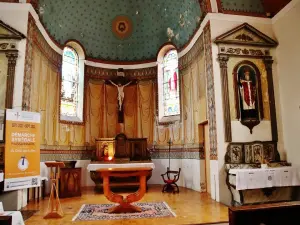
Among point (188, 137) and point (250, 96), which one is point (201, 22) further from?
point (188, 137)

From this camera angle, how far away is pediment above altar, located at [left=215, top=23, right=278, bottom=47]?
803 centimetres

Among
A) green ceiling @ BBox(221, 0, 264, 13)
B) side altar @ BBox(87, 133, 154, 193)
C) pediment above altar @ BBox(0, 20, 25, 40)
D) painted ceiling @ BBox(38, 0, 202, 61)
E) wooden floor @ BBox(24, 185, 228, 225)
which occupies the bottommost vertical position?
wooden floor @ BBox(24, 185, 228, 225)

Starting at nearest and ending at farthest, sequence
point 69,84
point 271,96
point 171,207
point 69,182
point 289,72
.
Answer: point 171,207, point 289,72, point 271,96, point 69,182, point 69,84

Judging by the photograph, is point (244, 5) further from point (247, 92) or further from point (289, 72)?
point (247, 92)

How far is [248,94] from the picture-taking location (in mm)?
8047

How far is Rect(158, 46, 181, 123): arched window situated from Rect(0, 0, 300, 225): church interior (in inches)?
1.8

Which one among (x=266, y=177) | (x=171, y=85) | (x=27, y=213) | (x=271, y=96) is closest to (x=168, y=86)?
(x=171, y=85)

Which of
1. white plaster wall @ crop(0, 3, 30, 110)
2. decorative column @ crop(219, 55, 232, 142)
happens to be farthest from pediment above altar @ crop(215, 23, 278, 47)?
white plaster wall @ crop(0, 3, 30, 110)

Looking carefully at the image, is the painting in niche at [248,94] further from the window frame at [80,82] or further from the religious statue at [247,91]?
the window frame at [80,82]

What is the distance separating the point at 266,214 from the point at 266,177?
5.01m

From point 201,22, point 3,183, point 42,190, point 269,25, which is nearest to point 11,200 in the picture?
point 3,183

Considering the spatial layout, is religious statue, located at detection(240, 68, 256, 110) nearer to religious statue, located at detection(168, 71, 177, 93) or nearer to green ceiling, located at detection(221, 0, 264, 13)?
green ceiling, located at detection(221, 0, 264, 13)

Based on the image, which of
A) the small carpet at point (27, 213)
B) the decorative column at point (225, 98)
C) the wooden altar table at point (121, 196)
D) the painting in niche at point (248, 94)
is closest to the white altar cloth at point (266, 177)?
the decorative column at point (225, 98)

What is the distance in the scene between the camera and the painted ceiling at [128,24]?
33.5 feet
